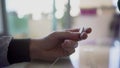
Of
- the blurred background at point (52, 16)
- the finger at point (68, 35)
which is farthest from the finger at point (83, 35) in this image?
the blurred background at point (52, 16)

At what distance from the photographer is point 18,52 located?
→ 0.78 meters

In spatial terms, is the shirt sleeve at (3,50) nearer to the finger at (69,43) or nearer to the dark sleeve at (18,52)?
the dark sleeve at (18,52)

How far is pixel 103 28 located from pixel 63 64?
2.64m

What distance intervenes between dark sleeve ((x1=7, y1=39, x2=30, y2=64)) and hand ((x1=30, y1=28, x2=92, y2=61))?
0.08ft

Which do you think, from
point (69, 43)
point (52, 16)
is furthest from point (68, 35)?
point (52, 16)

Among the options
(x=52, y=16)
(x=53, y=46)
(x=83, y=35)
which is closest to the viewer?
(x=83, y=35)

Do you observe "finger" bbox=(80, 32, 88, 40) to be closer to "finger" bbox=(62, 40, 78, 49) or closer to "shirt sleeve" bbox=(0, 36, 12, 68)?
"finger" bbox=(62, 40, 78, 49)

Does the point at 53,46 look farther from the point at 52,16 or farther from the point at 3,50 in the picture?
the point at 52,16

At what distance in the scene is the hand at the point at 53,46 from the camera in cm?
77

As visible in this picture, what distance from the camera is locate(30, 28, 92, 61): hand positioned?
2.52 feet

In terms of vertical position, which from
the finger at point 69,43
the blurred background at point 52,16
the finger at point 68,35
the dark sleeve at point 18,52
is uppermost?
the finger at point 68,35

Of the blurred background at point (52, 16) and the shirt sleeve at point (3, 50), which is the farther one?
the blurred background at point (52, 16)

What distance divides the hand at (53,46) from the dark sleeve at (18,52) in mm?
24

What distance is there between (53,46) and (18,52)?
0.45 feet
